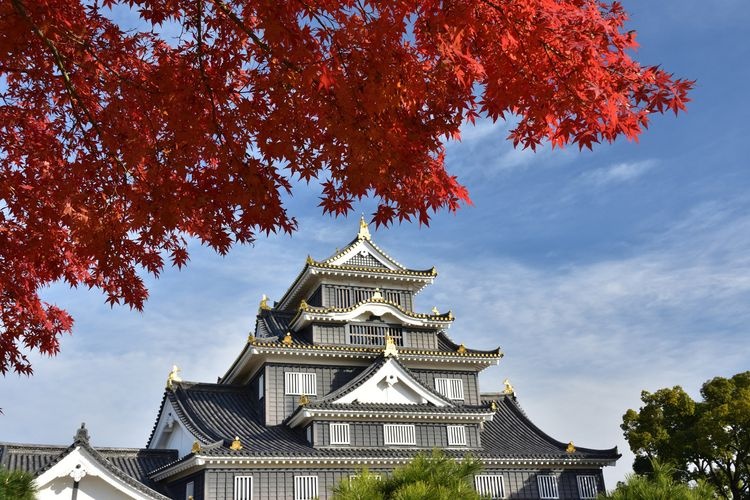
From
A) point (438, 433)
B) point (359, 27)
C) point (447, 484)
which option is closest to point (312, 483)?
point (438, 433)

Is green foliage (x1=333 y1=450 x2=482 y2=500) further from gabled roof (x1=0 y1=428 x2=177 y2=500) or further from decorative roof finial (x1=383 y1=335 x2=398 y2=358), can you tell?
decorative roof finial (x1=383 y1=335 x2=398 y2=358)

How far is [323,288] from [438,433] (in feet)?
26.5

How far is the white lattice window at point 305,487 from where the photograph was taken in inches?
932

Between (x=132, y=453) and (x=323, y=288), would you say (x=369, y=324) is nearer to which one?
(x=323, y=288)

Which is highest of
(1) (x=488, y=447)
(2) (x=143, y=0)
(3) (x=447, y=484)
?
Answer: (2) (x=143, y=0)

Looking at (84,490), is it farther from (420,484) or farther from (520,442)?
(520,442)

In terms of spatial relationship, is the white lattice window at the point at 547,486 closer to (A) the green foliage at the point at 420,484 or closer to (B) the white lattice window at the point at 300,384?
(B) the white lattice window at the point at 300,384

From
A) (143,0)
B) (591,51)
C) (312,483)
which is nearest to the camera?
(591,51)

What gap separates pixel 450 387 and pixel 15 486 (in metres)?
21.6

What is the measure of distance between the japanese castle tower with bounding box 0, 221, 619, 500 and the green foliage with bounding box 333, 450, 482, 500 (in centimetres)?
1117

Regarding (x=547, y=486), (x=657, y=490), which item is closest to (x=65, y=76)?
(x=657, y=490)

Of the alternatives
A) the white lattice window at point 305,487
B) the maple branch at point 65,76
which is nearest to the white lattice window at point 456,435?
the white lattice window at point 305,487

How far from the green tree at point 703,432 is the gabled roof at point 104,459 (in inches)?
963

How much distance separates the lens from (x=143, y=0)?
680 cm
